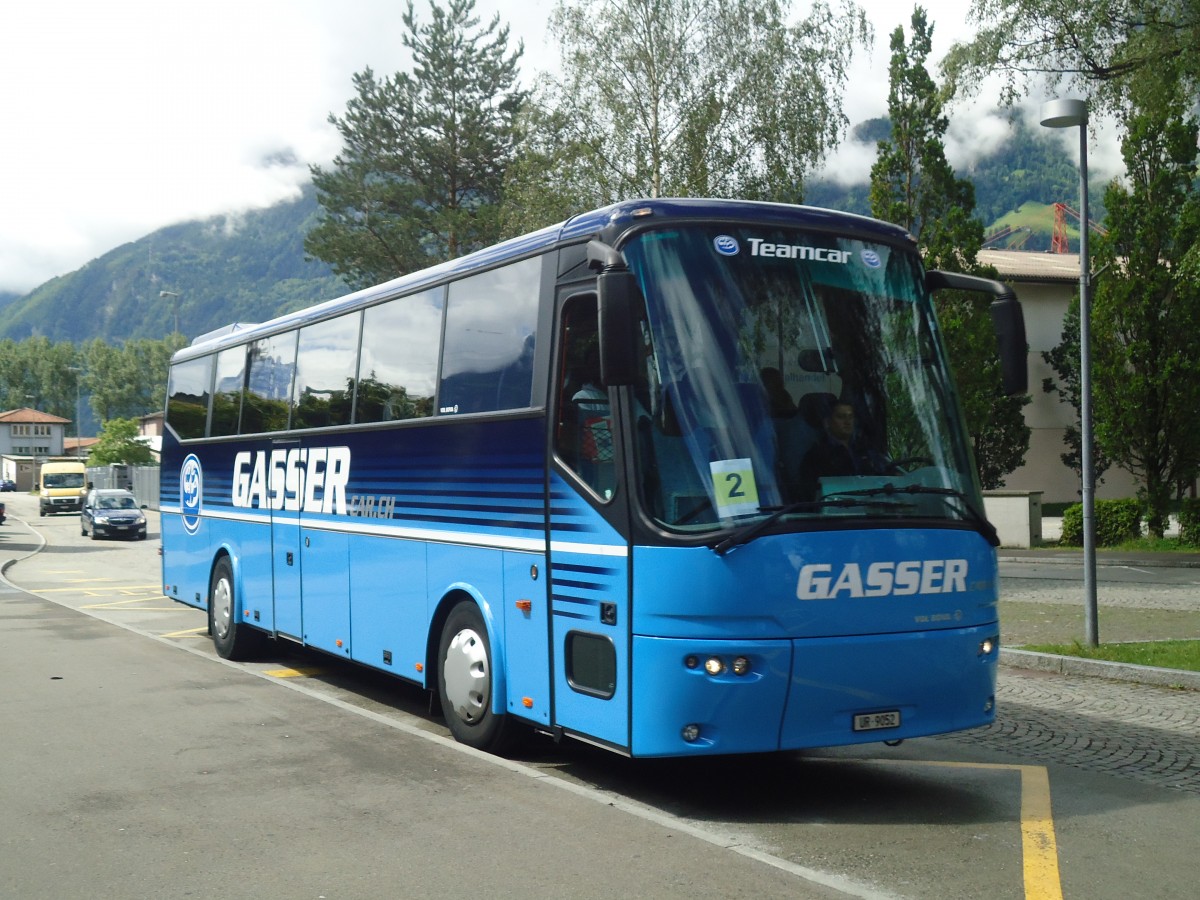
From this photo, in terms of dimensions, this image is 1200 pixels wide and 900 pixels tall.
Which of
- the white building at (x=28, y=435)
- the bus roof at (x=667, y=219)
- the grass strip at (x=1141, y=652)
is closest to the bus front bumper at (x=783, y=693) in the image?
the bus roof at (x=667, y=219)

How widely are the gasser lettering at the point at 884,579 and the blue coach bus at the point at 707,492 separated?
14 millimetres

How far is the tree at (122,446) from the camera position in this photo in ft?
255

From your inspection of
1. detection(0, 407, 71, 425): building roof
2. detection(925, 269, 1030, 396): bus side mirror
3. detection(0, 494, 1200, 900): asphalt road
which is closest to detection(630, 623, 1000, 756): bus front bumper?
detection(0, 494, 1200, 900): asphalt road

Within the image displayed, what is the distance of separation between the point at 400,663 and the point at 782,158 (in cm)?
2417

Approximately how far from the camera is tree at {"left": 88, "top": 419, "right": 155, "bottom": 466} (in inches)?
3056

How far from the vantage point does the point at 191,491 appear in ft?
48.2

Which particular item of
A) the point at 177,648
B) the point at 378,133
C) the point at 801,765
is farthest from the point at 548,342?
the point at 378,133

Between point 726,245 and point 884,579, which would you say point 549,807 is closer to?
point 884,579

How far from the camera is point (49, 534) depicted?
49.1 meters

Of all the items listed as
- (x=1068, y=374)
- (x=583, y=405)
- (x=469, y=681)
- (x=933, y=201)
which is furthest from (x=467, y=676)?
(x=1068, y=374)

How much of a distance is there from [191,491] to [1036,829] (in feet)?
35.3

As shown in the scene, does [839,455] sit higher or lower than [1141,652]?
higher

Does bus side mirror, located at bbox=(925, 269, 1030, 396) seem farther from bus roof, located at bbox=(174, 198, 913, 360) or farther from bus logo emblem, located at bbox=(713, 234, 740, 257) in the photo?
bus logo emblem, located at bbox=(713, 234, 740, 257)

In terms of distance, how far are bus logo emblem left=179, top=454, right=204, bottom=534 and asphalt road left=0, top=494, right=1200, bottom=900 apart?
374cm
